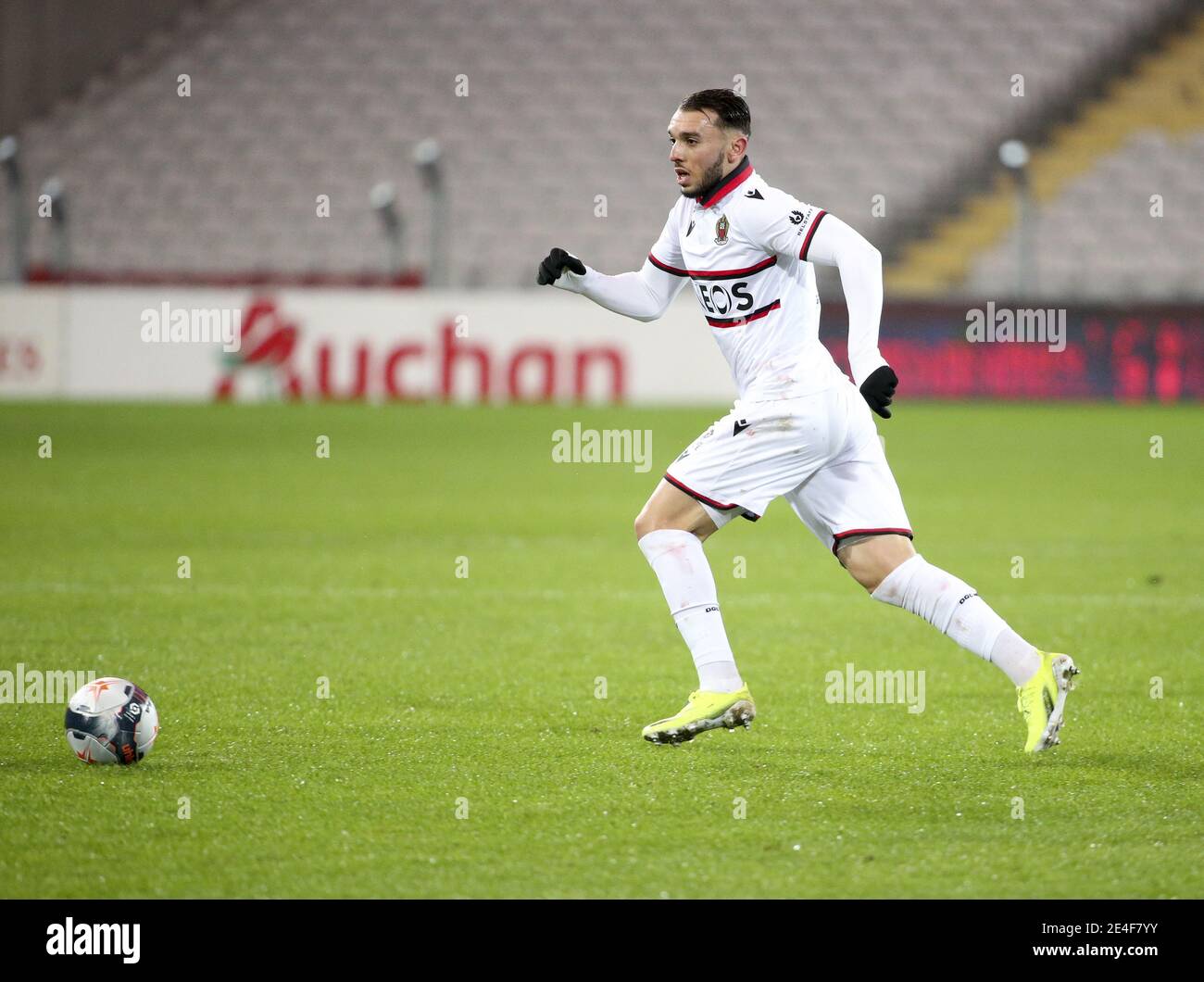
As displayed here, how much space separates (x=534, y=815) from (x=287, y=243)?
23.7m

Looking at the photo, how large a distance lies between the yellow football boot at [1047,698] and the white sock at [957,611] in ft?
0.17

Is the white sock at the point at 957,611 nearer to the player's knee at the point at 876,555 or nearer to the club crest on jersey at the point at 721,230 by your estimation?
the player's knee at the point at 876,555

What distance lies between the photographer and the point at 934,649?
7.54 m

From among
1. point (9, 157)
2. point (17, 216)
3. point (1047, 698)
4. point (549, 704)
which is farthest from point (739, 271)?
point (17, 216)

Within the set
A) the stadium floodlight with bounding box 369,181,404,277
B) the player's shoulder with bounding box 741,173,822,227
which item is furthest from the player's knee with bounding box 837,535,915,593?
the stadium floodlight with bounding box 369,181,404,277

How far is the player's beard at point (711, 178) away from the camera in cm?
536

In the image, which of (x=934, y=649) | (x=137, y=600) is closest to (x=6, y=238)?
(x=137, y=600)

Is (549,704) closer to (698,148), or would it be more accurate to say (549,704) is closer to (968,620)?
(968,620)

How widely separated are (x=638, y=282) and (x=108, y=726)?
232cm

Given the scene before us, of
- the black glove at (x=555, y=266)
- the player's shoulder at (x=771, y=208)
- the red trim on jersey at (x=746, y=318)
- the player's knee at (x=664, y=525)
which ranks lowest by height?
the player's knee at (x=664, y=525)

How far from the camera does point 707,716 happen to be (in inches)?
208

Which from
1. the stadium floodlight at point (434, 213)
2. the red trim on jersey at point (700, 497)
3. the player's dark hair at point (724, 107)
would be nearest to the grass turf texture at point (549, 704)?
the red trim on jersey at point (700, 497)

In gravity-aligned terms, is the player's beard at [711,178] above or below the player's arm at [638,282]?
above
